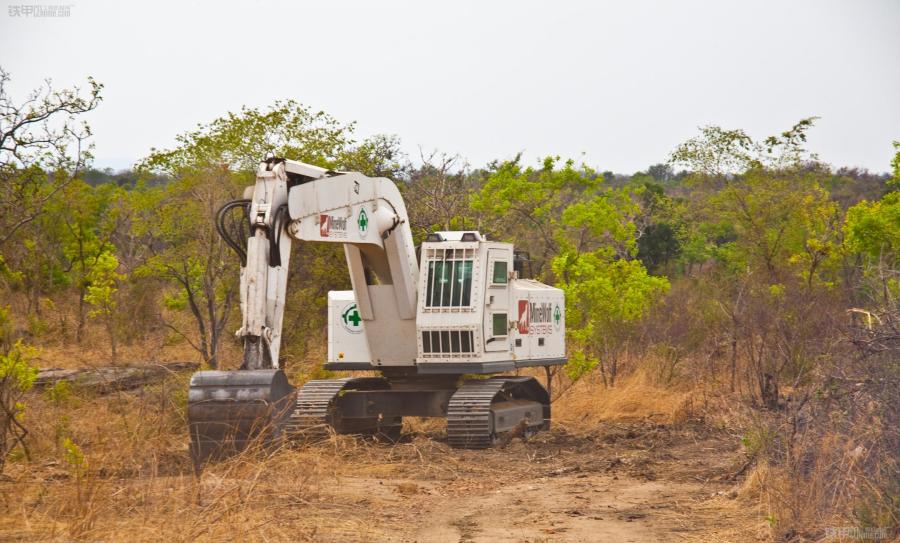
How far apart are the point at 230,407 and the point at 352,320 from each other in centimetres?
628

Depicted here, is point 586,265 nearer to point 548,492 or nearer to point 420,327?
point 420,327

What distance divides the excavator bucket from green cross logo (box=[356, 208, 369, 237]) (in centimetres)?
421

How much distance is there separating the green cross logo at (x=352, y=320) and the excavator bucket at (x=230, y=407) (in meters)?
6.01

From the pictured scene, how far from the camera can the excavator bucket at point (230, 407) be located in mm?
11664

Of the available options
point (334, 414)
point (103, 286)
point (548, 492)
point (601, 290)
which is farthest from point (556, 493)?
point (103, 286)

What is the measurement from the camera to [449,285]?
17.1 meters

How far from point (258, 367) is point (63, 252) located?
905 inches

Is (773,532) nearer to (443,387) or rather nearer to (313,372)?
(443,387)

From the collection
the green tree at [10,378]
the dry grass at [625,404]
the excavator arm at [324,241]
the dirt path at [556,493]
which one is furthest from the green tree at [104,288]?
the green tree at [10,378]

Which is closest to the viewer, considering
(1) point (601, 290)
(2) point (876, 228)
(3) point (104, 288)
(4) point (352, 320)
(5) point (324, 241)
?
(5) point (324, 241)

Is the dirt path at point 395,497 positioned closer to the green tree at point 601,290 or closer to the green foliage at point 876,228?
the green tree at point 601,290

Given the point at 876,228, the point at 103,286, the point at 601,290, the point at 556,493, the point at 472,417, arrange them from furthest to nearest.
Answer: the point at 103,286
the point at 876,228
the point at 601,290
the point at 472,417
the point at 556,493

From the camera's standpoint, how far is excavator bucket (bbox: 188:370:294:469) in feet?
38.3

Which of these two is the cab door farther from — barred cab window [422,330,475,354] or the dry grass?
the dry grass
